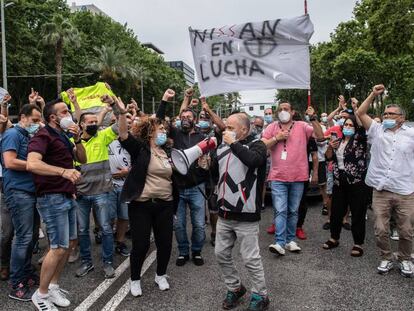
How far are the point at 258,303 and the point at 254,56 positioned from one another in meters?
3.10

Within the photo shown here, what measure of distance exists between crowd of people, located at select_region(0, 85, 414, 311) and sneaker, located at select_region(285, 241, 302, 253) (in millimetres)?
14

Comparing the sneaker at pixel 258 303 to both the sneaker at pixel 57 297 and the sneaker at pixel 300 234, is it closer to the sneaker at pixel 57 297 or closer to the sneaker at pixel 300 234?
the sneaker at pixel 57 297

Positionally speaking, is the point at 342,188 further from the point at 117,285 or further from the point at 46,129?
the point at 46,129

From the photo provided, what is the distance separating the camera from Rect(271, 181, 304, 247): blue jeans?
5.41m

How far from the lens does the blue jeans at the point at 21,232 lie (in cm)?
432

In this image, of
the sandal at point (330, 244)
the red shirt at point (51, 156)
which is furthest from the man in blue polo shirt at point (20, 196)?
the sandal at point (330, 244)

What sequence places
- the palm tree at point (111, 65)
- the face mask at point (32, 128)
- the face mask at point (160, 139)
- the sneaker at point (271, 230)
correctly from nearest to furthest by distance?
1. the face mask at point (160, 139)
2. the face mask at point (32, 128)
3. the sneaker at point (271, 230)
4. the palm tree at point (111, 65)

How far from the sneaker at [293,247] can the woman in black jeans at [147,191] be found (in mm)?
1881

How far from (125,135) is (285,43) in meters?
2.59

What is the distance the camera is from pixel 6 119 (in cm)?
478

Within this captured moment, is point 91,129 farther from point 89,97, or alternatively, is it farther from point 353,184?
point 89,97

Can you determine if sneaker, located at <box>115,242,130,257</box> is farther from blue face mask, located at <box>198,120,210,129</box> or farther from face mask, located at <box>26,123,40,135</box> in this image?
face mask, located at <box>26,123,40,135</box>

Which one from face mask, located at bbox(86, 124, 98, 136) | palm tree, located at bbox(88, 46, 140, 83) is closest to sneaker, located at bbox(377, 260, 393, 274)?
face mask, located at bbox(86, 124, 98, 136)

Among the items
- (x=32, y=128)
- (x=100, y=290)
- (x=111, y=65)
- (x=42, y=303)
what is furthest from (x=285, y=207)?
(x=111, y=65)
